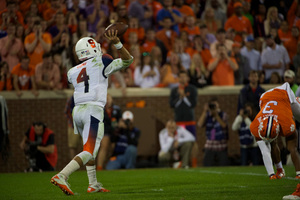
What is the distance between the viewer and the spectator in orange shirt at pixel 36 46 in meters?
18.1

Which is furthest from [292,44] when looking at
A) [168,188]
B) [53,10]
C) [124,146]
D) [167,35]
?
[168,188]

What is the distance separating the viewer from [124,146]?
1692cm

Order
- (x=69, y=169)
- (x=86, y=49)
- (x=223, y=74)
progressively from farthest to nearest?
(x=223, y=74), (x=86, y=49), (x=69, y=169)

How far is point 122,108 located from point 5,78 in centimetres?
371

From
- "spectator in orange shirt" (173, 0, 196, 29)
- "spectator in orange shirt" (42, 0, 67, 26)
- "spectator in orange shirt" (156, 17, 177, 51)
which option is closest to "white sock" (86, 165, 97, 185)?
"spectator in orange shirt" (156, 17, 177, 51)

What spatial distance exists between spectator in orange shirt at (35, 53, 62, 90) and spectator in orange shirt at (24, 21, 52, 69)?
1.53 ft

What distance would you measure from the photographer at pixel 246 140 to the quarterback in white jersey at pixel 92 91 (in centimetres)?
793

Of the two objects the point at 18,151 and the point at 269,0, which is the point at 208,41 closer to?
the point at 269,0

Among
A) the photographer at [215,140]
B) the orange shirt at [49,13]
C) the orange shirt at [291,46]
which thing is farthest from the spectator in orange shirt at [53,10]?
the orange shirt at [291,46]

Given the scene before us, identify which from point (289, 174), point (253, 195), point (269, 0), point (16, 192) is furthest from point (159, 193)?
point (269, 0)

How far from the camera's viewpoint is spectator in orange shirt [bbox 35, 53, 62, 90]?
1764 centimetres

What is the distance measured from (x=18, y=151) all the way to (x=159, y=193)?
1015 centimetres

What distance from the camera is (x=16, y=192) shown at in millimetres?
9992

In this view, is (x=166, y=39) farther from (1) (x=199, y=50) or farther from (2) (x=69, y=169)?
(2) (x=69, y=169)
